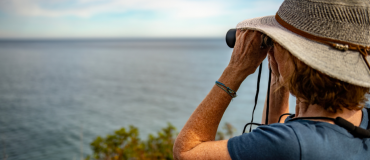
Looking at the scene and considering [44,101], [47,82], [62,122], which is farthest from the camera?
[47,82]

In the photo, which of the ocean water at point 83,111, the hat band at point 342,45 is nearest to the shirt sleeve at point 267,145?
the hat band at point 342,45

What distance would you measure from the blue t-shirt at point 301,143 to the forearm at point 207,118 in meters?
0.15

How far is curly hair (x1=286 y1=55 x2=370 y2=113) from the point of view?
32.5 inches

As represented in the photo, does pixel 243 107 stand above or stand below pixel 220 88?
below

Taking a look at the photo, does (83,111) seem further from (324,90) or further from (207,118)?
(324,90)

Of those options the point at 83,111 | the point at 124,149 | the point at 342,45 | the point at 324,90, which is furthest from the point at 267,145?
the point at 83,111

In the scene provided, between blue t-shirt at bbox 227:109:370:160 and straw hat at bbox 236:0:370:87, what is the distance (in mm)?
175

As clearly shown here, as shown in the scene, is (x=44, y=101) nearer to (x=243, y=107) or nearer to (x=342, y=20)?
(x=243, y=107)

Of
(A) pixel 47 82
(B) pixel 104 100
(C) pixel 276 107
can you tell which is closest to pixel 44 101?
(B) pixel 104 100

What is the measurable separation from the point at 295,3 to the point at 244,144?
52 centimetres

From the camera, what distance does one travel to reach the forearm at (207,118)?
0.99 metres

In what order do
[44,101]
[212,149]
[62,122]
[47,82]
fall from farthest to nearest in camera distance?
[47,82] < [44,101] < [62,122] < [212,149]

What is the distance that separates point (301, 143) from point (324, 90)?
0.21m

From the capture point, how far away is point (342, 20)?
2.64 feet
